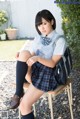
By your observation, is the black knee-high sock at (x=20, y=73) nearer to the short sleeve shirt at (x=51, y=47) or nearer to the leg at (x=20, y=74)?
the leg at (x=20, y=74)

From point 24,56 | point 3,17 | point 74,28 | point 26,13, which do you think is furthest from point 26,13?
point 24,56

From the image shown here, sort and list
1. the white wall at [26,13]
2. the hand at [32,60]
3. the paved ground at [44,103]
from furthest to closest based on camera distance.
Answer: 1. the white wall at [26,13]
2. the paved ground at [44,103]
3. the hand at [32,60]

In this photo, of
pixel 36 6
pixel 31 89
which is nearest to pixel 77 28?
pixel 31 89

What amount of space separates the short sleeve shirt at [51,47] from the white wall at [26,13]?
797 centimetres

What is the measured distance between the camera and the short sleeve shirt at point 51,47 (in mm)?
2969

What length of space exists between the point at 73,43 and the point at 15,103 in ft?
9.05

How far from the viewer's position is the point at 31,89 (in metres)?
3.04

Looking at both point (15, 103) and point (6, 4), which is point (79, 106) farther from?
point (6, 4)

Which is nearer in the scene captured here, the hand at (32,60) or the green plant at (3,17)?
the hand at (32,60)

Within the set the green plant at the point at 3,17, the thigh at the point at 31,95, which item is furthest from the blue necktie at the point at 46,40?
the green plant at the point at 3,17

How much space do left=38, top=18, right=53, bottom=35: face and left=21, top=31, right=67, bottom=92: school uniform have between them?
0.05m

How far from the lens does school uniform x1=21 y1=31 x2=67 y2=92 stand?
300 cm

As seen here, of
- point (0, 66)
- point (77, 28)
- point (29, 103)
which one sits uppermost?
point (77, 28)

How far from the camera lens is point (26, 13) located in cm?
1123
